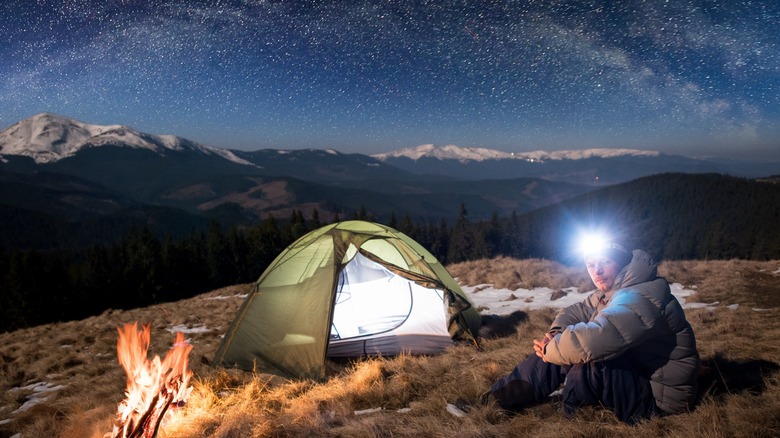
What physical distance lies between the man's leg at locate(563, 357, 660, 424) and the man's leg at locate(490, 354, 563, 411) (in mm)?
302

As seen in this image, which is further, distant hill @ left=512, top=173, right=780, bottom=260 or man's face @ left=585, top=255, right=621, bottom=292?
distant hill @ left=512, top=173, right=780, bottom=260

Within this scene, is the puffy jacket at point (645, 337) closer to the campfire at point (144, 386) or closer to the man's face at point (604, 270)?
the man's face at point (604, 270)

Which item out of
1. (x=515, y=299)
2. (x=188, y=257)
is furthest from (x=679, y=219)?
(x=515, y=299)

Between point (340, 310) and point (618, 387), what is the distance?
7.24m

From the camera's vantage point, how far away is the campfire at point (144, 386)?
3.80 metres

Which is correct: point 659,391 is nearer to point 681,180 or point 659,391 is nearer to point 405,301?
point 405,301

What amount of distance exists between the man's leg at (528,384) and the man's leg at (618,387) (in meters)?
0.30

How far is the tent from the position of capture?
302 inches

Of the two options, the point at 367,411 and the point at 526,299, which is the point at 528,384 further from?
the point at 526,299

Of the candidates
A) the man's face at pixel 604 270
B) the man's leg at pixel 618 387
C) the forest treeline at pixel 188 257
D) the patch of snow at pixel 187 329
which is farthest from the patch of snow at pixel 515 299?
the patch of snow at pixel 187 329

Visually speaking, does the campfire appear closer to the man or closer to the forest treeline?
the man

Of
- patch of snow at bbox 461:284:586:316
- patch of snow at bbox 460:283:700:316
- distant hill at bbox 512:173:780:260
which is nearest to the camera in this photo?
patch of snow at bbox 460:283:700:316

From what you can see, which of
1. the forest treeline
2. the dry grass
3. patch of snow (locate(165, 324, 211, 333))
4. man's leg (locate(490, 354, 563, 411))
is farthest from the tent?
patch of snow (locate(165, 324, 211, 333))

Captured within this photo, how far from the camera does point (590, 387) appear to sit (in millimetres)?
3836
